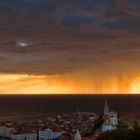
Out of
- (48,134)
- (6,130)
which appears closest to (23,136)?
(48,134)

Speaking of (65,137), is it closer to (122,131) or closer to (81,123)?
(122,131)

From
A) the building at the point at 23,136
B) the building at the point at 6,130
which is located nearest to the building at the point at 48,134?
the building at the point at 23,136

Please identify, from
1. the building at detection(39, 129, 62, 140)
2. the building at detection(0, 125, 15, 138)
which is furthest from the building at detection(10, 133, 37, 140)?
the building at detection(0, 125, 15, 138)

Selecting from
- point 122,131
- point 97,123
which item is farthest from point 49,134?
point 122,131

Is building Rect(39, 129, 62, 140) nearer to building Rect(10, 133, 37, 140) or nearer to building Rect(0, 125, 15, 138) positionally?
building Rect(10, 133, 37, 140)

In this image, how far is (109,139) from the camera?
195ft

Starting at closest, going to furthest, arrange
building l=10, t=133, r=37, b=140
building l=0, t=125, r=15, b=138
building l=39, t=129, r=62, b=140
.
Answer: building l=10, t=133, r=37, b=140 → building l=39, t=129, r=62, b=140 → building l=0, t=125, r=15, b=138

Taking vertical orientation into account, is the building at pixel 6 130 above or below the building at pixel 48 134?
above

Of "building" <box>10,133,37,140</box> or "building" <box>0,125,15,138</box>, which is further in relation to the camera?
"building" <box>0,125,15,138</box>

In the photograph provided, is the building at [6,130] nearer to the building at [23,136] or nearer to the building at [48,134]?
the building at [23,136]

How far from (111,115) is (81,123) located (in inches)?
869

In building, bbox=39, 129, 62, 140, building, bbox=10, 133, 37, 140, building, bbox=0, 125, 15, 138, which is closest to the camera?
building, bbox=10, 133, 37, 140

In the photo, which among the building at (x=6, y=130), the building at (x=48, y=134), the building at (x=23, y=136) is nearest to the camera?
the building at (x=23, y=136)

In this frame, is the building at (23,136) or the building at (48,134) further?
the building at (48,134)
